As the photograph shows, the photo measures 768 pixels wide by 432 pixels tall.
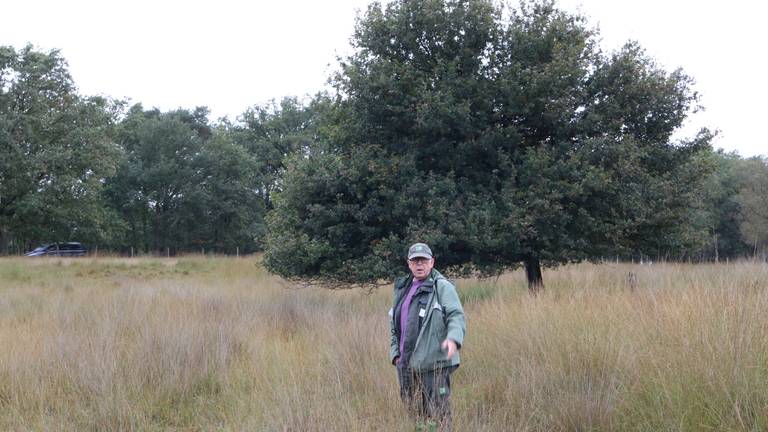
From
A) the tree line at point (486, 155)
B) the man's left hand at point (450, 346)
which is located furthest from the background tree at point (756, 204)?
the man's left hand at point (450, 346)

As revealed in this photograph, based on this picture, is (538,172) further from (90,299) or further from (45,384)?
(90,299)

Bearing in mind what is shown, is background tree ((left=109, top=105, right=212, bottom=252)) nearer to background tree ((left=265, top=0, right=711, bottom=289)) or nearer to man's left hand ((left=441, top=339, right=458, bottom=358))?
Result: background tree ((left=265, top=0, right=711, bottom=289))

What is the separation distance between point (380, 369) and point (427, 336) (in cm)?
175

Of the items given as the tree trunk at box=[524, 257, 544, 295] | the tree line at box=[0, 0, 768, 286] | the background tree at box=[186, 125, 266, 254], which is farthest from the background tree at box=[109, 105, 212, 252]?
the tree trunk at box=[524, 257, 544, 295]

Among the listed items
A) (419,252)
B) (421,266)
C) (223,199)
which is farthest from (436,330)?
(223,199)

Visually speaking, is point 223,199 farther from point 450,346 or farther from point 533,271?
point 450,346

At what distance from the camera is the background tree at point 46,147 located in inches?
1179

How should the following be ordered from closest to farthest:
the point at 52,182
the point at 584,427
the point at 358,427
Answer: the point at 358,427, the point at 584,427, the point at 52,182

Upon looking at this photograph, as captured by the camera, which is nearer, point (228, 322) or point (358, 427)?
point (358, 427)

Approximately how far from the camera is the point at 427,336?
4480 millimetres

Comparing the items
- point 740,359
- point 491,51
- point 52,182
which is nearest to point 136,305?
point 491,51

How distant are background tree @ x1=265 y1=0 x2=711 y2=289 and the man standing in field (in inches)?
204

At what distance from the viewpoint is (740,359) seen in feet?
14.0

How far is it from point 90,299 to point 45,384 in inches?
270
